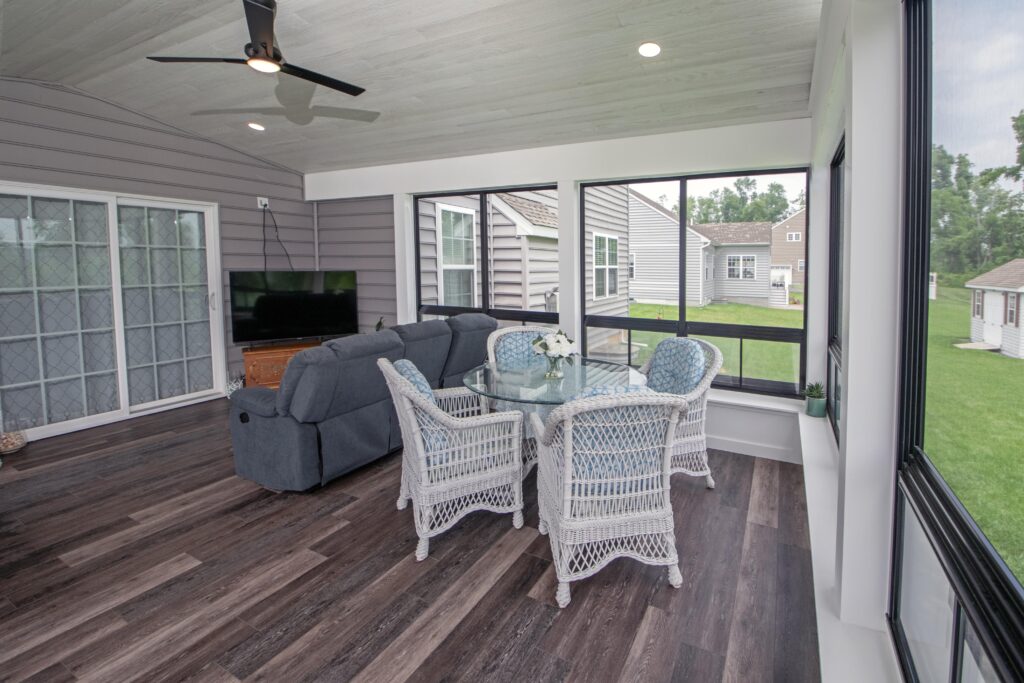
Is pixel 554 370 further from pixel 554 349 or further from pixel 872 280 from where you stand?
pixel 872 280

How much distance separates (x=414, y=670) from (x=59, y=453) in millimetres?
4046

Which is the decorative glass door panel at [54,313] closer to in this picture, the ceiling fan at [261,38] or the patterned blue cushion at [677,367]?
the ceiling fan at [261,38]

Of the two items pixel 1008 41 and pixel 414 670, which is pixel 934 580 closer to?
pixel 1008 41

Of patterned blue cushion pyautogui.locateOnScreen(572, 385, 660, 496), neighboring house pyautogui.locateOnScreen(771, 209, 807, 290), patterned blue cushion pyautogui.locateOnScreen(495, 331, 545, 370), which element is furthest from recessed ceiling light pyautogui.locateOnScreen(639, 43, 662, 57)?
patterned blue cushion pyautogui.locateOnScreen(572, 385, 660, 496)

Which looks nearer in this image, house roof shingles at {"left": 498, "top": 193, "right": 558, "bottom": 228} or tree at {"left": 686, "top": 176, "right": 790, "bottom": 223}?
tree at {"left": 686, "top": 176, "right": 790, "bottom": 223}

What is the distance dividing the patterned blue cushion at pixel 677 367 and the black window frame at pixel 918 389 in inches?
69.0

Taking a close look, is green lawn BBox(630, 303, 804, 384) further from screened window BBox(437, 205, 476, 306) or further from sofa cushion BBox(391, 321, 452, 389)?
screened window BBox(437, 205, 476, 306)

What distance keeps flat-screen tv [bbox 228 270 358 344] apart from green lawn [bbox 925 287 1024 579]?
590 cm

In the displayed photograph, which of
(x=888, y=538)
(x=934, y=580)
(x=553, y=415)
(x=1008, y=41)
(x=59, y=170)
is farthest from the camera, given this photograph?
(x=59, y=170)

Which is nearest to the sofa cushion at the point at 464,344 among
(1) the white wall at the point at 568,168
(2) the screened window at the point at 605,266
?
(1) the white wall at the point at 568,168

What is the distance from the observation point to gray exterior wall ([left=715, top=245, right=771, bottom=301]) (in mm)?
4320

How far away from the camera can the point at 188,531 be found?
307cm

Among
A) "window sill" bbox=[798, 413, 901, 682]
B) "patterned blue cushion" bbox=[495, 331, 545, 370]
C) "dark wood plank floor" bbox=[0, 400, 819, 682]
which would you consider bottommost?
"dark wood plank floor" bbox=[0, 400, 819, 682]

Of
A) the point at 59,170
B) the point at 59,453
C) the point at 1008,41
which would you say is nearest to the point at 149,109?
the point at 59,170
